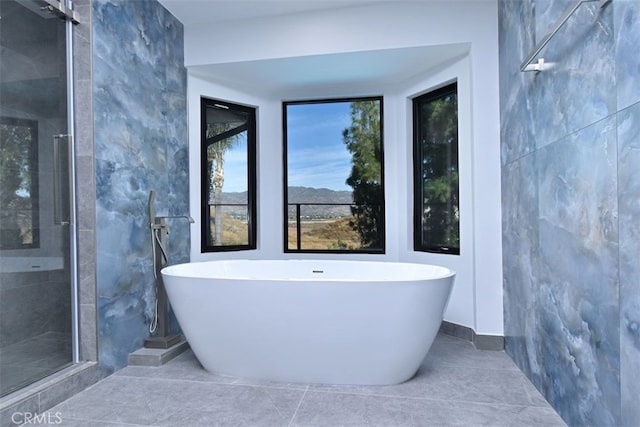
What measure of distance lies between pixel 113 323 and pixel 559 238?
264cm

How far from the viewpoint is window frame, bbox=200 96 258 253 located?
3.63 m

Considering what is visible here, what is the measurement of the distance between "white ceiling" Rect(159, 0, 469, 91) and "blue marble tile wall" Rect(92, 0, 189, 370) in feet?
0.90

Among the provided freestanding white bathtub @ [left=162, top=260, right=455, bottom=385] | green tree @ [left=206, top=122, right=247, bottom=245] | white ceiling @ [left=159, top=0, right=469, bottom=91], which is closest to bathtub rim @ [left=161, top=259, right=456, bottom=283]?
freestanding white bathtub @ [left=162, top=260, right=455, bottom=385]

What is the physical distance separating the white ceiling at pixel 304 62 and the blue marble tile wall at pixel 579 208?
2.77 ft

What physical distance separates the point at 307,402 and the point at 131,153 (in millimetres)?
2010

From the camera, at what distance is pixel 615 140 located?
137 centimetres

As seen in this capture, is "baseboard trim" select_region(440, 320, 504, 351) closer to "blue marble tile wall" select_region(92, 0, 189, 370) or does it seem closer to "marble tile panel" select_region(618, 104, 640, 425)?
"marble tile panel" select_region(618, 104, 640, 425)

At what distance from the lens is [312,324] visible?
215 cm

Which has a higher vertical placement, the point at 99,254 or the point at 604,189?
the point at 604,189

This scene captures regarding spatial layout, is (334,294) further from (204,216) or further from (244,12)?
(244,12)

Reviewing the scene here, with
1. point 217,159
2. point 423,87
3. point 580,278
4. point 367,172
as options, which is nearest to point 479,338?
point 580,278

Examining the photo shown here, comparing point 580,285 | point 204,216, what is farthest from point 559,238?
point 204,216

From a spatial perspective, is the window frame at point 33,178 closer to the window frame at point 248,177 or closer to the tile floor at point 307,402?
the tile floor at point 307,402

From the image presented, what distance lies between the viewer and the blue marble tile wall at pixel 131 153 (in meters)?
2.43
